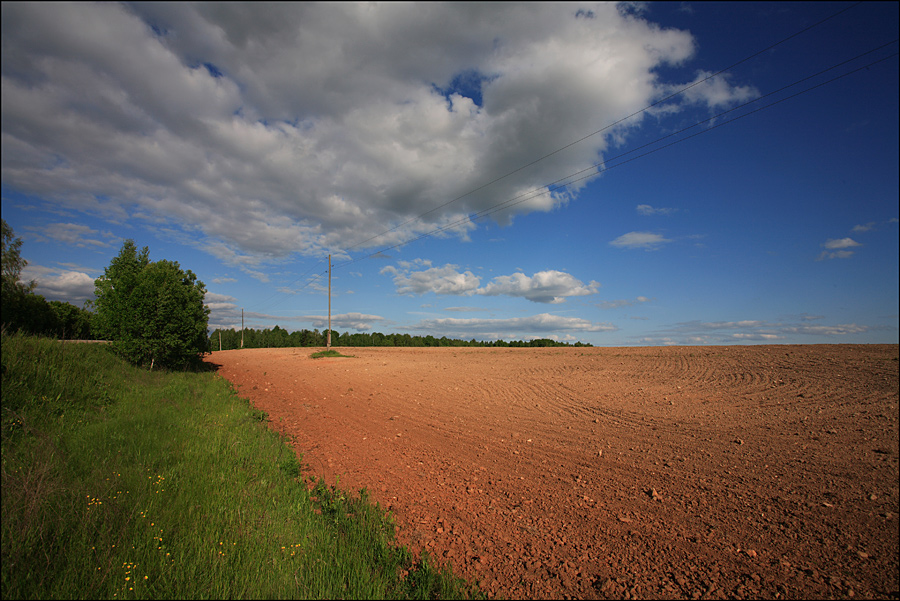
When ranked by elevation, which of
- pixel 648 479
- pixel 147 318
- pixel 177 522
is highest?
pixel 147 318

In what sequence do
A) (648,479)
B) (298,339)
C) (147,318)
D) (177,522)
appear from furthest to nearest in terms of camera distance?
(298,339) → (147,318) → (648,479) → (177,522)

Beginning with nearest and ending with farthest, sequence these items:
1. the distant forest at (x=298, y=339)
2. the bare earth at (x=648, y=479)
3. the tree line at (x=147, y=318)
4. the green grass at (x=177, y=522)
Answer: the green grass at (x=177, y=522), the bare earth at (x=648, y=479), the tree line at (x=147, y=318), the distant forest at (x=298, y=339)

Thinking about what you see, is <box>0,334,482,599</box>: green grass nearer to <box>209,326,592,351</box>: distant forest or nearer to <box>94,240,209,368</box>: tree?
<box>94,240,209,368</box>: tree

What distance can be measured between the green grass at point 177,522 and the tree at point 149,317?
32.7 feet

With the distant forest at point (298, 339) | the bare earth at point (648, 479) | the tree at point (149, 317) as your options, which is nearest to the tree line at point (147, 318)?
the tree at point (149, 317)

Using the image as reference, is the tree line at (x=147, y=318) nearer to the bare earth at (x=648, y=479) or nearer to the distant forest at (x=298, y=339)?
the bare earth at (x=648, y=479)

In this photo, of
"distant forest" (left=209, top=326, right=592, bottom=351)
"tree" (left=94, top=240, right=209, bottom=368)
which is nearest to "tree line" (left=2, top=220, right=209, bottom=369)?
"tree" (left=94, top=240, right=209, bottom=368)

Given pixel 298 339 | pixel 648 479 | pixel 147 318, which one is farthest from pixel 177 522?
pixel 298 339

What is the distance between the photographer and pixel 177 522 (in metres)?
4.19

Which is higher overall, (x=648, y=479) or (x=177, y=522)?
(x=177, y=522)

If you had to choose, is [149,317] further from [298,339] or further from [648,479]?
[298,339]

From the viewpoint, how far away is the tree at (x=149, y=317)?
16625 mm

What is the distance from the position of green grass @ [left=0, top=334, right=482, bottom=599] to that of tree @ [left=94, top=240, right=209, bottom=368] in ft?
32.7

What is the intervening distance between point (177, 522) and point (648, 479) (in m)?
6.32
